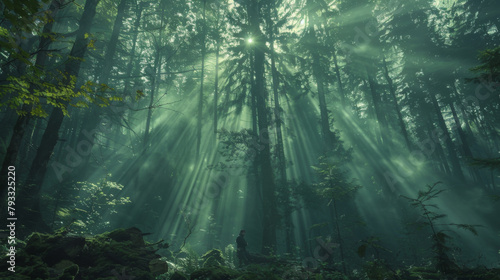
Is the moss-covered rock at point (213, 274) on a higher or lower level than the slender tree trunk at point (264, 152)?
lower

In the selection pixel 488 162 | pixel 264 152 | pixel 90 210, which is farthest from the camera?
pixel 264 152

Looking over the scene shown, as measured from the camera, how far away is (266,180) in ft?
42.6

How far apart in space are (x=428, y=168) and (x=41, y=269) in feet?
117

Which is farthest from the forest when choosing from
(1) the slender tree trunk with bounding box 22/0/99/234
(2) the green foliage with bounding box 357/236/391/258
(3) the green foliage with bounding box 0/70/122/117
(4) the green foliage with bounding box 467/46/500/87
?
(4) the green foliage with bounding box 467/46/500/87

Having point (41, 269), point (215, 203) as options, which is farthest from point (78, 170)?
point (41, 269)

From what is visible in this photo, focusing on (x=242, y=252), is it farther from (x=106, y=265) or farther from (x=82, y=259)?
(x=82, y=259)

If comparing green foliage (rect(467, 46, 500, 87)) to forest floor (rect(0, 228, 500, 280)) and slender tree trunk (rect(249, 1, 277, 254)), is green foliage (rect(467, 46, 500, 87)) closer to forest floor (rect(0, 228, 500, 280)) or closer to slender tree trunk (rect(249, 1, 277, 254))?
forest floor (rect(0, 228, 500, 280))

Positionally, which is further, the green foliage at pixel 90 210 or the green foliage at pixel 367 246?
the green foliage at pixel 90 210

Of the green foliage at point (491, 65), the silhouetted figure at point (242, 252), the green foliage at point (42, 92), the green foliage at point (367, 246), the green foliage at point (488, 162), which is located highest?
the green foliage at point (491, 65)

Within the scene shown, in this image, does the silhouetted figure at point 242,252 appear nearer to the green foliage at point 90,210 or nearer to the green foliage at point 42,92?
the green foliage at point 90,210

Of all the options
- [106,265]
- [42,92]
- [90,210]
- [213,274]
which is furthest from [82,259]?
[90,210]

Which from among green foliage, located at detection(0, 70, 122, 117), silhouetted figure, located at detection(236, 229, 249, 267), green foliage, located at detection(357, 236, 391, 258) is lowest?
silhouetted figure, located at detection(236, 229, 249, 267)

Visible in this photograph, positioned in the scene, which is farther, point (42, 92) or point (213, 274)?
point (213, 274)

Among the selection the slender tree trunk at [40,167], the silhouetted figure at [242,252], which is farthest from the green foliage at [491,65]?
the slender tree trunk at [40,167]
